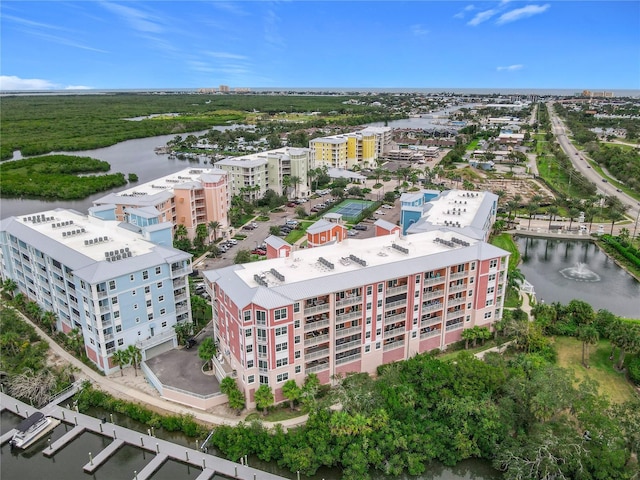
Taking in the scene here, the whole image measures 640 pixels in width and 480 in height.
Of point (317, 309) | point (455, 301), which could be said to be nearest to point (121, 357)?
point (317, 309)

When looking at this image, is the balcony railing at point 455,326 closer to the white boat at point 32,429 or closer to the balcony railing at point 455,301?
the balcony railing at point 455,301

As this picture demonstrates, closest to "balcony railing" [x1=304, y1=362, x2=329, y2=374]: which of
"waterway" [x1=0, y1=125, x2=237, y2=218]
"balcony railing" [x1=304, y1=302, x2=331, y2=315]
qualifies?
"balcony railing" [x1=304, y1=302, x2=331, y2=315]

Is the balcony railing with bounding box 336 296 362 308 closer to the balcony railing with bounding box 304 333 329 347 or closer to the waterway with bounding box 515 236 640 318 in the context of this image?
the balcony railing with bounding box 304 333 329 347

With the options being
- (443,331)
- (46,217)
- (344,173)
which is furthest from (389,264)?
(344,173)

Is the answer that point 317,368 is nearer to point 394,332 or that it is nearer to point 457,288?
point 394,332

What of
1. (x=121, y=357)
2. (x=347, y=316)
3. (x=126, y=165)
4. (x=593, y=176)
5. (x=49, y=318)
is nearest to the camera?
(x=347, y=316)

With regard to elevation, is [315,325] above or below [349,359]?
above

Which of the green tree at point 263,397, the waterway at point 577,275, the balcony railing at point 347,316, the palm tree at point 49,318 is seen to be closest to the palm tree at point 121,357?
the palm tree at point 49,318
